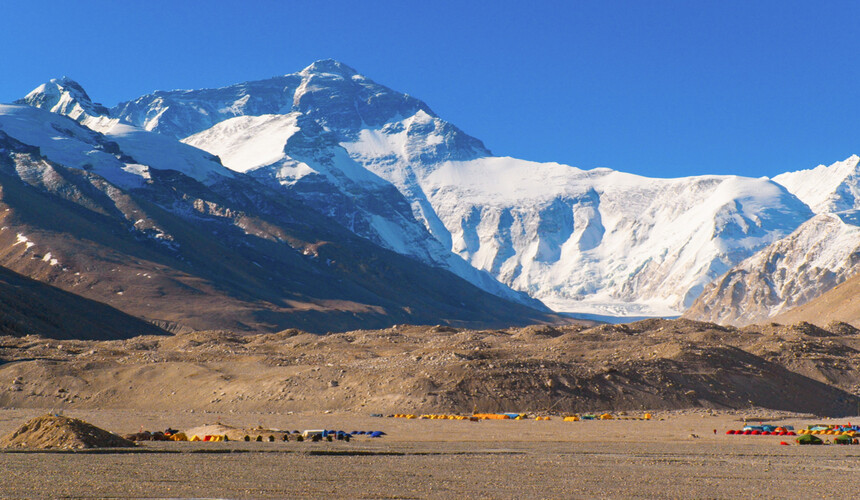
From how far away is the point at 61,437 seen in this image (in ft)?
116

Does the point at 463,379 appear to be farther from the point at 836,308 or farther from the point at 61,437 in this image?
the point at 836,308

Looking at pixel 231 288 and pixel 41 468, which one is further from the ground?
pixel 231 288

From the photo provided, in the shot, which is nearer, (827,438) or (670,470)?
(670,470)

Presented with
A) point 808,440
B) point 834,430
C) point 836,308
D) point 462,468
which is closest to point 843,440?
point 808,440

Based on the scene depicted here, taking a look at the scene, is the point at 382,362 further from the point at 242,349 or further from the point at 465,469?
the point at 465,469

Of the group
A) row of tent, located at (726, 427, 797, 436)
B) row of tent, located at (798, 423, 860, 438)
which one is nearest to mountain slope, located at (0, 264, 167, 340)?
row of tent, located at (726, 427, 797, 436)

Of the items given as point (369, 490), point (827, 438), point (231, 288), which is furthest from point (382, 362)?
point (231, 288)

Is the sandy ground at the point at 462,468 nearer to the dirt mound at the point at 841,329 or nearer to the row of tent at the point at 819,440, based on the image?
the row of tent at the point at 819,440

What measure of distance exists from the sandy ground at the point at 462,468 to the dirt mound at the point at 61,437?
4.91 ft

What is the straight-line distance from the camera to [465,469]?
3119 centimetres

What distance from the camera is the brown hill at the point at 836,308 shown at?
14862cm

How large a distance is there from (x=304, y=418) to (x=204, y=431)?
42.3ft

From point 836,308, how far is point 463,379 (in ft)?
389

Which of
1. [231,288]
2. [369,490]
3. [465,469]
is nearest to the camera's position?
[369,490]
